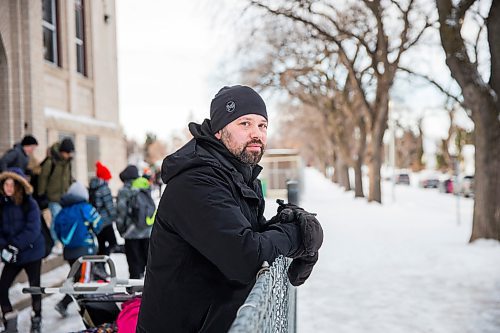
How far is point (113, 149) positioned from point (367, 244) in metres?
9.45

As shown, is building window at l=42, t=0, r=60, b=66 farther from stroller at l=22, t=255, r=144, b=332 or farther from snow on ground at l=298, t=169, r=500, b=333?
stroller at l=22, t=255, r=144, b=332

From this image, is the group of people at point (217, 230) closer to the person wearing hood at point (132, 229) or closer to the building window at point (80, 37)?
the person wearing hood at point (132, 229)

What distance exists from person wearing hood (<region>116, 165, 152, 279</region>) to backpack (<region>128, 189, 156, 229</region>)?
0.04 ft

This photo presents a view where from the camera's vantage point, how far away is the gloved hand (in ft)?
17.3

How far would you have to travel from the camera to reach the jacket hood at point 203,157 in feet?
6.64

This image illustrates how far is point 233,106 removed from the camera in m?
2.22

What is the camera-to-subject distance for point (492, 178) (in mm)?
10094

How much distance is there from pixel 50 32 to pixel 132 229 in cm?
863

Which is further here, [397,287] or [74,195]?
[397,287]

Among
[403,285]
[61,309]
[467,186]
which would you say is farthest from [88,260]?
[467,186]

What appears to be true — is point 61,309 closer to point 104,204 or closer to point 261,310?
point 104,204

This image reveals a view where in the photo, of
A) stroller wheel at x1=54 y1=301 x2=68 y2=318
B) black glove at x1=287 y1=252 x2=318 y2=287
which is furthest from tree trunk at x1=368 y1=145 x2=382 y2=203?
black glove at x1=287 y1=252 x2=318 y2=287

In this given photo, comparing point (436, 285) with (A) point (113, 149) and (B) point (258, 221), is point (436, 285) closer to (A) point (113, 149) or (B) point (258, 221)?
(B) point (258, 221)

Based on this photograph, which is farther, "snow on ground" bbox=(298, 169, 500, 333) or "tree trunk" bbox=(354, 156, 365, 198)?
"tree trunk" bbox=(354, 156, 365, 198)
